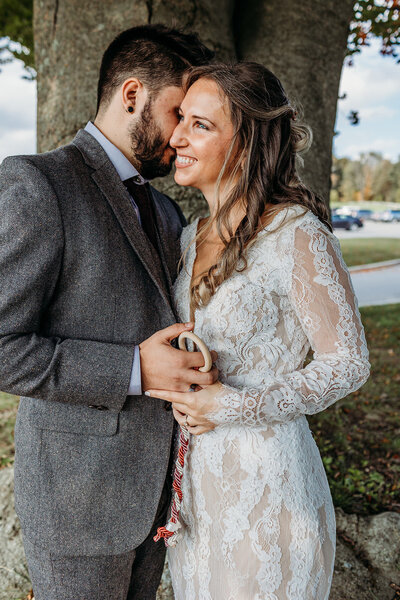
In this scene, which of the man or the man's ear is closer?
the man

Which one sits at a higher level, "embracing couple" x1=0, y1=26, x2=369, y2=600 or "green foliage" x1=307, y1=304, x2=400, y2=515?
"embracing couple" x1=0, y1=26, x2=369, y2=600

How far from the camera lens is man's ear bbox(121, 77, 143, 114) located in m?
2.04

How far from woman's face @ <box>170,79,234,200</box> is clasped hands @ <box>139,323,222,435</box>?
66cm

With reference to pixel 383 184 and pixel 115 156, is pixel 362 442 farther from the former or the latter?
pixel 383 184

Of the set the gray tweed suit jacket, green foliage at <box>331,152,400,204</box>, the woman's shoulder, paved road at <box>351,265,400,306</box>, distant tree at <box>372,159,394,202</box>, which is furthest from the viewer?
distant tree at <box>372,159,394,202</box>

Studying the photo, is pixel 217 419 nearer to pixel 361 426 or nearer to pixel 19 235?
pixel 19 235

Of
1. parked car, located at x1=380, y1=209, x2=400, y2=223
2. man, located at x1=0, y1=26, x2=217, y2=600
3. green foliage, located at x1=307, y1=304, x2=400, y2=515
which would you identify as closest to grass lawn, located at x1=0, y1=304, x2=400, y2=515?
green foliage, located at x1=307, y1=304, x2=400, y2=515

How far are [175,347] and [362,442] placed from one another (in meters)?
3.46

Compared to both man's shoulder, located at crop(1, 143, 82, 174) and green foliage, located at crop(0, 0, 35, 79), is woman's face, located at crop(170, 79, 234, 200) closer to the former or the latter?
man's shoulder, located at crop(1, 143, 82, 174)

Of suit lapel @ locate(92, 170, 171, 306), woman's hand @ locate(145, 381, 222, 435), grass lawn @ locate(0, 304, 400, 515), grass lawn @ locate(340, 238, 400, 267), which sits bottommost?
grass lawn @ locate(340, 238, 400, 267)

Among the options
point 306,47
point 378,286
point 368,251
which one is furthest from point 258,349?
point 368,251

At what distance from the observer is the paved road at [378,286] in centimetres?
1178

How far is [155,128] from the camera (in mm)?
2076

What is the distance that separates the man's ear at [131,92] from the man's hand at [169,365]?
0.93 metres
